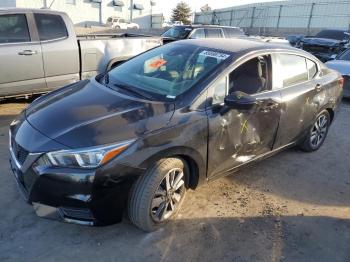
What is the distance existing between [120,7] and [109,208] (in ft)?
146

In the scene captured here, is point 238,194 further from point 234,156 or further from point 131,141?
point 131,141

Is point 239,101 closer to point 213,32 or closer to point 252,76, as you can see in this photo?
point 252,76

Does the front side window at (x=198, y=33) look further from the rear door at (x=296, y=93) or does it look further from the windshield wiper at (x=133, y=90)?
the windshield wiper at (x=133, y=90)

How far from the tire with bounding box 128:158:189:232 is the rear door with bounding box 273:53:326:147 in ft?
5.36

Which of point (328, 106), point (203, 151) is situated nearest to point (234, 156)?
point (203, 151)

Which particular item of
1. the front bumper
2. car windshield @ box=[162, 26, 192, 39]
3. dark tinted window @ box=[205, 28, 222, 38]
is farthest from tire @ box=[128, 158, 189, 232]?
dark tinted window @ box=[205, 28, 222, 38]

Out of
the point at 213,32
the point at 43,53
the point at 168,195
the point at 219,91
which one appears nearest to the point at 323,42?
the point at 213,32

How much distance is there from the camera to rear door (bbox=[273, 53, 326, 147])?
172 inches

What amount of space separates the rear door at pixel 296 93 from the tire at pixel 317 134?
0.33m

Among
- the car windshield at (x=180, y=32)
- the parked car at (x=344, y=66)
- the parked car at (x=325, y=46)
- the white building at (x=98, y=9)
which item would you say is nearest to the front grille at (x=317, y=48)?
the parked car at (x=325, y=46)

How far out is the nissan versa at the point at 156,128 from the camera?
2879mm

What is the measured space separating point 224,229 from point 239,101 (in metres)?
1.22

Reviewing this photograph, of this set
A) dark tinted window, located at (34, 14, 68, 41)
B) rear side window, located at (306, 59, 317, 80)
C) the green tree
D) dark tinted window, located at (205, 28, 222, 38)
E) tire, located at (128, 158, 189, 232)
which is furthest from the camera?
the green tree

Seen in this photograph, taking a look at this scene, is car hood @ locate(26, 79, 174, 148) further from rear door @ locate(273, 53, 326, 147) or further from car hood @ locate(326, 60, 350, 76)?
car hood @ locate(326, 60, 350, 76)
